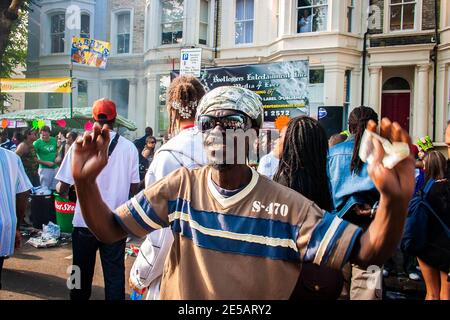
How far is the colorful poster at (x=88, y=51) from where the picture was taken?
959 centimetres

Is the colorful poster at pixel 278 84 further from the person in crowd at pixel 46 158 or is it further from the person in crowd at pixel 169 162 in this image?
the person in crowd at pixel 169 162

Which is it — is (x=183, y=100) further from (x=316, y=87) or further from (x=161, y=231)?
(x=316, y=87)

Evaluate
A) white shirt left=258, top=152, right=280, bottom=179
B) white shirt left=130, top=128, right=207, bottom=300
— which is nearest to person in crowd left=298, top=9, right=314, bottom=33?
white shirt left=258, top=152, right=280, bottom=179

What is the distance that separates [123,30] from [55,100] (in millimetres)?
4735

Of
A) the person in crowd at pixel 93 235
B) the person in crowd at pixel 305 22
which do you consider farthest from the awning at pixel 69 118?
the person in crowd at pixel 93 235

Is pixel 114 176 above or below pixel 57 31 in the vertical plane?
below

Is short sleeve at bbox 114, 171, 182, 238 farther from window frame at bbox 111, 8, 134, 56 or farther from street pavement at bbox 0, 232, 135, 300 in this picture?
window frame at bbox 111, 8, 134, 56

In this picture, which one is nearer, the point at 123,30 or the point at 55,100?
the point at 123,30

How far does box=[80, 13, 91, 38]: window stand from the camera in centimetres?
1603

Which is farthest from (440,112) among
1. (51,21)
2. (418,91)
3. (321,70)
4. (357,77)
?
(51,21)

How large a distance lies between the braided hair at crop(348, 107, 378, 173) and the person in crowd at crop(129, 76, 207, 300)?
115cm

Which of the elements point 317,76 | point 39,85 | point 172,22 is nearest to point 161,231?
point 39,85

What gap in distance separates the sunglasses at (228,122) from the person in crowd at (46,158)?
702cm

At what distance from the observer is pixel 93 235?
10.4ft
